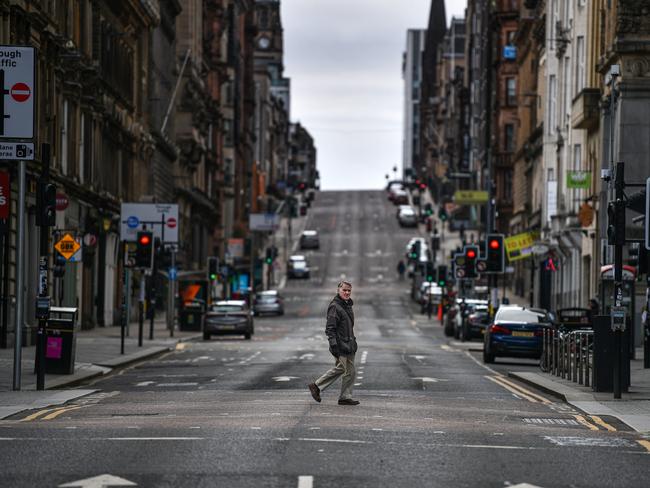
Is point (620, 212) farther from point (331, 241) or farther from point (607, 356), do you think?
point (331, 241)

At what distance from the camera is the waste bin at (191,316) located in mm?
67000

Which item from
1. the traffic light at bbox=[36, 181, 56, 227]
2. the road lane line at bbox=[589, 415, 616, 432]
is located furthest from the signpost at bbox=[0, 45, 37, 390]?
the road lane line at bbox=[589, 415, 616, 432]

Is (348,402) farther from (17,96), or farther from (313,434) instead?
(17,96)

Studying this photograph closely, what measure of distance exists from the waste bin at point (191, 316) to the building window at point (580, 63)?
17.5m

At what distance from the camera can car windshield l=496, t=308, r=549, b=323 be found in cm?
4097

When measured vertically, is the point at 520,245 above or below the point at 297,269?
above

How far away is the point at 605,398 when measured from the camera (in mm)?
25453

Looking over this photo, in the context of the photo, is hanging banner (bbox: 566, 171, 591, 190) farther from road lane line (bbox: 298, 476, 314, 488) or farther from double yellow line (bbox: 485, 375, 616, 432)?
road lane line (bbox: 298, 476, 314, 488)

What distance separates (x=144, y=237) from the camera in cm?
4759

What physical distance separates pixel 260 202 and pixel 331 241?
1993 cm

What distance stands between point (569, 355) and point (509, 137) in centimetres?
8894

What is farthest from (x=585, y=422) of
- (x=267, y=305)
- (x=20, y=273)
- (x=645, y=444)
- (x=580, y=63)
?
(x=267, y=305)

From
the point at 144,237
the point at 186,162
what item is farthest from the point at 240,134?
the point at 144,237

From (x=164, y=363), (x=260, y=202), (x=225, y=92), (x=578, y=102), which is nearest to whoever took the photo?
(x=164, y=363)
